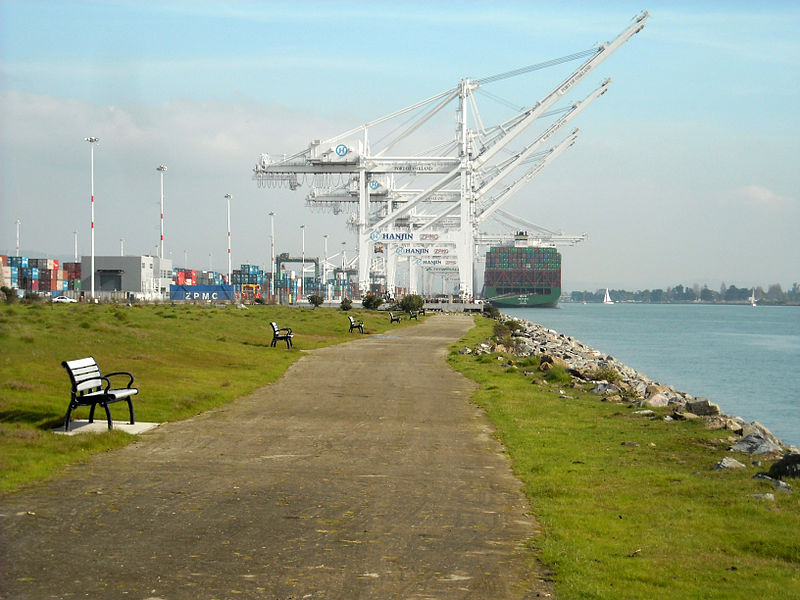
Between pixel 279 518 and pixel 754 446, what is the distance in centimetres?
623

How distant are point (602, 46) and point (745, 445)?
222ft

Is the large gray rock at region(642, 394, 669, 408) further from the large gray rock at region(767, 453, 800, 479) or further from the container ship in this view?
the container ship

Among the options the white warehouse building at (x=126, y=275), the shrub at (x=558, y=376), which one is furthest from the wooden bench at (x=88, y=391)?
the white warehouse building at (x=126, y=275)

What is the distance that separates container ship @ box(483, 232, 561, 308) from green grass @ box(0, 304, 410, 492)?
156 meters

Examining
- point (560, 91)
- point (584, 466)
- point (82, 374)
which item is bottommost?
point (584, 466)

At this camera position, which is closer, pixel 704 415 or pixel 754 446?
pixel 754 446

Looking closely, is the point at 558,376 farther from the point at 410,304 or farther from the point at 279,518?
the point at 410,304

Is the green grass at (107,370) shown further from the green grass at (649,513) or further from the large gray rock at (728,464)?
the large gray rock at (728,464)

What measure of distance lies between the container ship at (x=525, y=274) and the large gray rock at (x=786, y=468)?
17225 cm

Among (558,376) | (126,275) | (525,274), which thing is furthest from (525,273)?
(558,376)

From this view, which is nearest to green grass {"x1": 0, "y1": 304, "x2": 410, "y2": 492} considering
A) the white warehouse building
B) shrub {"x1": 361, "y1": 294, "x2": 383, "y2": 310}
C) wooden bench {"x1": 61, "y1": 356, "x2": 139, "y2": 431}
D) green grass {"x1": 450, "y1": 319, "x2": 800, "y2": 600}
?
wooden bench {"x1": 61, "y1": 356, "x2": 139, "y2": 431}

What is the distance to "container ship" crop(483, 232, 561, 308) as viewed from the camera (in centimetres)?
18162

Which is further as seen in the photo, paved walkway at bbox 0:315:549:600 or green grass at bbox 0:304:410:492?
green grass at bbox 0:304:410:492

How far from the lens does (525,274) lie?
601 feet
